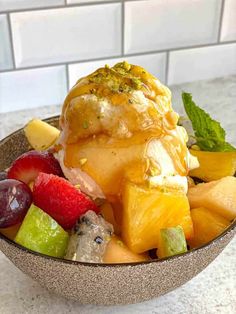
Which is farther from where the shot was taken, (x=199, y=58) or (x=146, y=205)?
(x=199, y=58)

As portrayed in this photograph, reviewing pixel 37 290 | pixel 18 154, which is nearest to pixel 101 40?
pixel 18 154

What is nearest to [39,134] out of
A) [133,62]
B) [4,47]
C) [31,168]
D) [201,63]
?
[31,168]

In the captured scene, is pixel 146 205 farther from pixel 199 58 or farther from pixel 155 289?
pixel 199 58

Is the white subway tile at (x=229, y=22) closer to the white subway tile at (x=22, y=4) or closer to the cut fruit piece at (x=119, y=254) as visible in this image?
the white subway tile at (x=22, y=4)

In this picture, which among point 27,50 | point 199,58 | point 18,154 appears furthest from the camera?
point 199,58

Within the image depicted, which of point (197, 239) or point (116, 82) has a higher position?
point (116, 82)

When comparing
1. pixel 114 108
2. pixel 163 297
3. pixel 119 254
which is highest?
pixel 114 108

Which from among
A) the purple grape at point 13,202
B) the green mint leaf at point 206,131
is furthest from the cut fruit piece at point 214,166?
the purple grape at point 13,202

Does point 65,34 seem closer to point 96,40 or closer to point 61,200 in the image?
point 96,40
